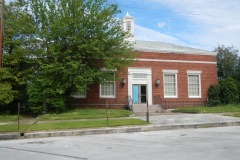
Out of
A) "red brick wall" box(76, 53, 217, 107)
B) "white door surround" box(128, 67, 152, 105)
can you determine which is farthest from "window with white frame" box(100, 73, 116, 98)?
"white door surround" box(128, 67, 152, 105)

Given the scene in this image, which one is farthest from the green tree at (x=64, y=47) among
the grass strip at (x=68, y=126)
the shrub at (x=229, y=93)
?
the shrub at (x=229, y=93)

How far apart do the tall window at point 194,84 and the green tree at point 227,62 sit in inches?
535

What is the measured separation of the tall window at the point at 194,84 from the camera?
107 feet

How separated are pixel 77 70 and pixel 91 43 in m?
2.29

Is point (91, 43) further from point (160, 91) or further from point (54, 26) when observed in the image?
point (160, 91)

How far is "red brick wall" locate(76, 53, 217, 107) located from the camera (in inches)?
1158

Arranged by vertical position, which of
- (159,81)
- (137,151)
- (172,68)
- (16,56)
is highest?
(16,56)

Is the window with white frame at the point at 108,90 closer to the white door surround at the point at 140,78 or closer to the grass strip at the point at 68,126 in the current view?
the white door surround at the point at 140,78

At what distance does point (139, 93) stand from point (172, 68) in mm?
4206

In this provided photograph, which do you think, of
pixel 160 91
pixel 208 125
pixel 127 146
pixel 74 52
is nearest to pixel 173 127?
pixel 208 125

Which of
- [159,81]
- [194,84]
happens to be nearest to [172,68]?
[159,81]

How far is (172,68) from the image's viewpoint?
32.0 meters

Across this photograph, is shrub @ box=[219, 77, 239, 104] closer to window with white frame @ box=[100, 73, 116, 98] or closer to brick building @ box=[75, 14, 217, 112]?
brick building @ box=[75, 14, 217, 112]

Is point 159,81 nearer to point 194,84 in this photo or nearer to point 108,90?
point 194,84
